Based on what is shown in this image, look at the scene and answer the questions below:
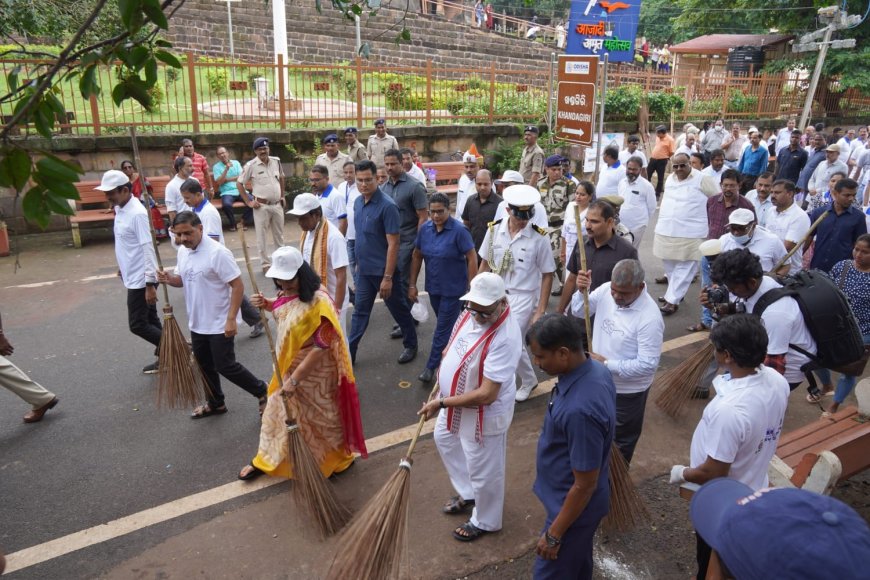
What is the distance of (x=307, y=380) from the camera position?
4027mm

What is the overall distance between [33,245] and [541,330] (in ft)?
33.5

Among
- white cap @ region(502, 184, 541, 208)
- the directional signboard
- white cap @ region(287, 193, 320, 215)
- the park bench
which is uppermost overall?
the directional signboard

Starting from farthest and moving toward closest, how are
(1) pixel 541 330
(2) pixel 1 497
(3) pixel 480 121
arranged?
1. (3) pixel 480 121
2. (2) pixel 1 497
3. (1) pixel 541 330

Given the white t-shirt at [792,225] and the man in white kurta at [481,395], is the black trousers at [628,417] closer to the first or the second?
the man in white kurta at [481,395]

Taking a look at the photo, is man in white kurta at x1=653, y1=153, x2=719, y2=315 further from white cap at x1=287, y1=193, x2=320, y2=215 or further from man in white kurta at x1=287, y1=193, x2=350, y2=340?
white cap at x1=287, y1=193, x2=320, y2=215

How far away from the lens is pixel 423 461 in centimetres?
448

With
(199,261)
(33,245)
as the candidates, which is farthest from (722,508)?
(33,245)

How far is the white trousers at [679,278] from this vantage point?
7.29 meters

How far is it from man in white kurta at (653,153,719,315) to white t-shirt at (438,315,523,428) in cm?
461

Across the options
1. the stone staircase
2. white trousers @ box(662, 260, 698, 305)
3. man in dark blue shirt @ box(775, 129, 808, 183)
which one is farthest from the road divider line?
the stone staircase

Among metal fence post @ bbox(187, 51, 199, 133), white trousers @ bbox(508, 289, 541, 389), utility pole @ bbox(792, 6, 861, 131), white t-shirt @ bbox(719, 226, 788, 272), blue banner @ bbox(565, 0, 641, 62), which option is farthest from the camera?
utility pole @ bbox(792, 6, 861, 131)

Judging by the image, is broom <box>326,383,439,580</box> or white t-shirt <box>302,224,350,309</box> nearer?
broom <box>326,383,439,580</box>

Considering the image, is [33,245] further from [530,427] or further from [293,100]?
[530,427]

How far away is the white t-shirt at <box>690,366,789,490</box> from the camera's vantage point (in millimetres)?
2678
